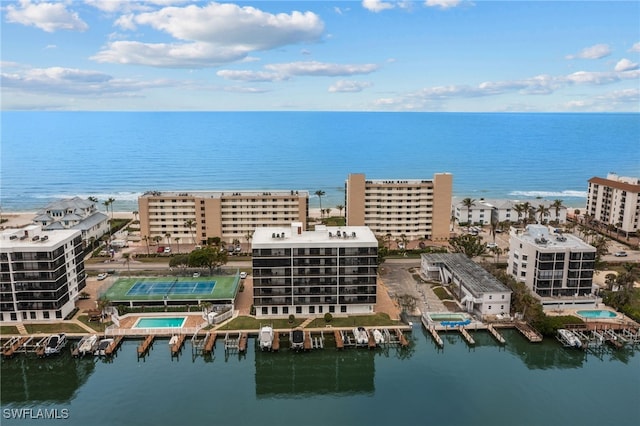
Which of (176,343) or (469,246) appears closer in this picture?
(176,343)

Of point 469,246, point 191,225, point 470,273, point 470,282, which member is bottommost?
point 470,282

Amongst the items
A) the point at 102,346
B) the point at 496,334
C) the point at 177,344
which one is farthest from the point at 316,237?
the point at 102,346

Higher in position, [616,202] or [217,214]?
[616,202]

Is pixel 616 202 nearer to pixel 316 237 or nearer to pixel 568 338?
pixel 568 338

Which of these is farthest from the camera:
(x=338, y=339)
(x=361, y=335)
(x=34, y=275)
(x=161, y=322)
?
(x=161, y=322)

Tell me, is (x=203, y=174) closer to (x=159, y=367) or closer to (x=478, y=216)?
(x=478, y=216)

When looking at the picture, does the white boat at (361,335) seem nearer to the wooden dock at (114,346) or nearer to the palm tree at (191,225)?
the wooden dock at (114,346)

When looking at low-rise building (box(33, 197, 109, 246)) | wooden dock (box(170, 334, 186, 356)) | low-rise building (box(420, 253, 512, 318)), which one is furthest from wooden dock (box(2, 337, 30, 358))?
low-rise building (box(420, 253, 512, 318))
